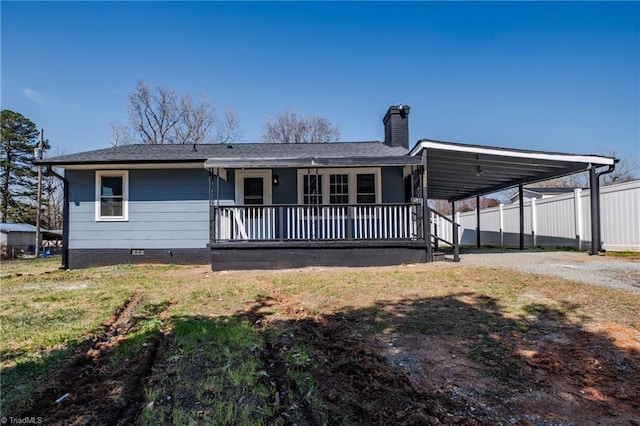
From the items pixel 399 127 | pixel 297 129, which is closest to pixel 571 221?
pixel 399 127

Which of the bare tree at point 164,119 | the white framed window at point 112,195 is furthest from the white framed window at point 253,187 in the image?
the bare tree at point 164,119

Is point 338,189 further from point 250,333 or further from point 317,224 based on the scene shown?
point 250,333

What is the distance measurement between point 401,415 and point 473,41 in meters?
13.0

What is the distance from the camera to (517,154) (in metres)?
9.03

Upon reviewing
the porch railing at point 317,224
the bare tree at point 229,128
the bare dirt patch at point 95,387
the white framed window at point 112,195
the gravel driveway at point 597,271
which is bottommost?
the bare dirt patch at point 95,387

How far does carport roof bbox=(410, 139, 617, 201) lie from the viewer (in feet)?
29.5

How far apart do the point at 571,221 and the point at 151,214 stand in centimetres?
1377

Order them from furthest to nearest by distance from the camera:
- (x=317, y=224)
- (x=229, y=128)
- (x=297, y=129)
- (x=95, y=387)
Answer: (x=297, y=129) → (x=229, y=128) → (x=317, y=224) → (x=95, y=387)

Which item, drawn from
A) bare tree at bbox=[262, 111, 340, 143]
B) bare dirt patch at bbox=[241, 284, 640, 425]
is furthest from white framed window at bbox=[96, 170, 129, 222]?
bare tree at bbox=[262, 111, 340, 143]

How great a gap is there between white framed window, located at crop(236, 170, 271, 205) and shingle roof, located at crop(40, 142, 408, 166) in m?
0.63

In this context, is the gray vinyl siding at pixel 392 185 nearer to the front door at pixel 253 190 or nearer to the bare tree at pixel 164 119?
the front door at pixel 253 190

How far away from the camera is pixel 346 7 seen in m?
10.8

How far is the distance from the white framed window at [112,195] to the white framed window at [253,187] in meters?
3.39

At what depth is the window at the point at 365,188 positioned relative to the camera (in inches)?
409
